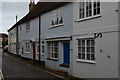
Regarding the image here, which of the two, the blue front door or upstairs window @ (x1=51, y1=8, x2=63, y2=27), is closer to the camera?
the blue front door

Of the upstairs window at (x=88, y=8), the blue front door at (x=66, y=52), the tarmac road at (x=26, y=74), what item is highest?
the upstairs window at (x=88, y=8)

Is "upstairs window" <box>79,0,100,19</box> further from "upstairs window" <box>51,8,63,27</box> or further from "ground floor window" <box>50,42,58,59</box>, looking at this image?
"ground floor window" <box>50,42,58,59</box>

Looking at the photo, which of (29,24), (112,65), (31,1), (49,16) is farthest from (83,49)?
(31,1)

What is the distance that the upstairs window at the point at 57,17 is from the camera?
14.6m

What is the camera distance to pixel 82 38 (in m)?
11.2

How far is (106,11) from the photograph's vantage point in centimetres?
945

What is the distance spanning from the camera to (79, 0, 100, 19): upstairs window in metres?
10.3

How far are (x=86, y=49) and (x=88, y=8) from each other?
2418 mm

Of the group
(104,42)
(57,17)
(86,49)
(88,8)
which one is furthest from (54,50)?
(104,42)

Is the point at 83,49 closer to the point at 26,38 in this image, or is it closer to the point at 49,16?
the point at 49,16

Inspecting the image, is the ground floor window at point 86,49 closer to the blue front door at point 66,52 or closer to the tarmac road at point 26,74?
the blue front door at point 66,52

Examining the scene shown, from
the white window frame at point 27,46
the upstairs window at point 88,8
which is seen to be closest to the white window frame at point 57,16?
the upstairs window at point 88,8

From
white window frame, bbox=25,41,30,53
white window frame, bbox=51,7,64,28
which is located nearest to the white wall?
white window frame, bbox=51,7,64,28

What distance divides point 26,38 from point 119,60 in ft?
56.5
